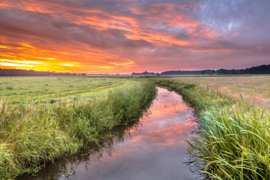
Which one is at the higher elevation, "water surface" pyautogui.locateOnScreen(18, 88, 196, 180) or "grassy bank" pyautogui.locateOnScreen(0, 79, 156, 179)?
"grassy bank" pyautogui.locateOnScreen(0, 79, 156, 179)

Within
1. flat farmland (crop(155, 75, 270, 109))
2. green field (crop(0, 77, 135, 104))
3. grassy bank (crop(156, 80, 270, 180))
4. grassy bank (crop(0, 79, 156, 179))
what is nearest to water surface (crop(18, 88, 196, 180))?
grassy bank (crop(0, 79, 156, 179))

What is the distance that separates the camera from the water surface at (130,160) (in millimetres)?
5664

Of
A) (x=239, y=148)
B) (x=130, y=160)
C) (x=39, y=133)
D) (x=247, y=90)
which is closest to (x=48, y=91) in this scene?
(x=39, y=133)

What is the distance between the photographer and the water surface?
5.66 metres

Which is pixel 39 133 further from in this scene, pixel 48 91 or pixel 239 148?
pixel 48 91

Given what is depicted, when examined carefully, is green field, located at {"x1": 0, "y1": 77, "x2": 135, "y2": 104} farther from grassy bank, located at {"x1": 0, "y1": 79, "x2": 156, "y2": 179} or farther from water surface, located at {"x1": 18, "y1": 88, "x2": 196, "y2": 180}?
water surface, located at {"x1": 18, "y1": 88, "x2": 196, "y2": 180}

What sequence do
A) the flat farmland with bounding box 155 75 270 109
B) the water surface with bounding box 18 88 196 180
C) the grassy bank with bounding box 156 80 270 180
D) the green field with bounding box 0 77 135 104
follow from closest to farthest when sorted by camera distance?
the grassy bank with bounding box 156 80 270 180 → the water surface with bounding box 18 88 196 180 → the flat farmland with bounding box 155 75 270 109 → the green field with bounding box 0 77 135 104

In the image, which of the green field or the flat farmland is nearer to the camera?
the flat farmland

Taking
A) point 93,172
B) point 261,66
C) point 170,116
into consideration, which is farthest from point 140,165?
point 261,66

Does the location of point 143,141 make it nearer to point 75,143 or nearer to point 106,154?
point 106,154

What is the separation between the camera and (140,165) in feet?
20.8

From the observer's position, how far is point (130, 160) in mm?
6734

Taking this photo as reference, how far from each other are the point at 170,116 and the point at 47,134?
1095 centimetres

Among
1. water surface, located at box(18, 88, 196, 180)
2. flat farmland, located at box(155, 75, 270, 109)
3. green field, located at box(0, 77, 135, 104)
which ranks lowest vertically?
water surface, located at box(18, 88, 196, 180)
